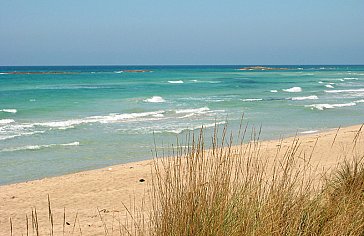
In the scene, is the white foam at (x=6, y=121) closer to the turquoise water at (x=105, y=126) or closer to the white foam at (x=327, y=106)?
the turquoise water at (x=105, y=126)

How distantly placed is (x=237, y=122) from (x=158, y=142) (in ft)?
21.2

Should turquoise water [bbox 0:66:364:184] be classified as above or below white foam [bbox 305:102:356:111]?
above

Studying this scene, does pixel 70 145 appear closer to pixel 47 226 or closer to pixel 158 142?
pixel 158 142

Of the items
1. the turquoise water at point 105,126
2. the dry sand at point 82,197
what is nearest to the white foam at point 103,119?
the turquoise water at point 105,126

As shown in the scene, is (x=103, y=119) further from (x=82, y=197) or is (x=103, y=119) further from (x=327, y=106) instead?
(x=82, y=197)

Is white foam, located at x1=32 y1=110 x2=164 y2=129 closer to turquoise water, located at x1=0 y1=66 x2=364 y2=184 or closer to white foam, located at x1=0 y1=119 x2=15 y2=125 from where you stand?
turquoise water, located at x1=0 y1=66 x2=364 y2=184

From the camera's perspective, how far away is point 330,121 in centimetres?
2356

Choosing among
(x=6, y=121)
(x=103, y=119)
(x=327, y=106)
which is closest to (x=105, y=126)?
(x=103, y=119)

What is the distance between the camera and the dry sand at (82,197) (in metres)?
8.10

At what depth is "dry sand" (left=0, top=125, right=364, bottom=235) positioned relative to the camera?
26.6ft

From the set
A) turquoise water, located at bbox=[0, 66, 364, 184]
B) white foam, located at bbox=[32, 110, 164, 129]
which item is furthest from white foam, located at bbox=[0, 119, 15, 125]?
white foam, located at bbox=[32, 110, 164, 129]

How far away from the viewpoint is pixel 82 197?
10.2 m

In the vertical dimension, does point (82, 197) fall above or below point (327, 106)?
above

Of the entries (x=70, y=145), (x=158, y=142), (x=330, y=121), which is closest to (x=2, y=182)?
(x=70, y=145)
